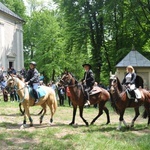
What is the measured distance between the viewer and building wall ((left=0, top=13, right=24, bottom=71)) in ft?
117

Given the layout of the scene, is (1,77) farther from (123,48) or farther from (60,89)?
(123,48)

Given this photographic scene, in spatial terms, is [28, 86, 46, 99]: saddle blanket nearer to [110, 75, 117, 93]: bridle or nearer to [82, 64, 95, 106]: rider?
[82, 64, 95, 106]: rider

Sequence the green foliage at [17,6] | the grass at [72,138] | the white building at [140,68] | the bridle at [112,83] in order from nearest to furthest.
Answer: the grass at [72,138]
the bridle at [112,83]
the white building at [140,68]
the green foliage at [17,6]

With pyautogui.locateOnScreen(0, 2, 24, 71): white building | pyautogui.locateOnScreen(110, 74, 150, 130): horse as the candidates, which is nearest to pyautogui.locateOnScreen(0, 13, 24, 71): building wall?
pyautogui.locateOnScreen(0, 2, 24, 71): white building

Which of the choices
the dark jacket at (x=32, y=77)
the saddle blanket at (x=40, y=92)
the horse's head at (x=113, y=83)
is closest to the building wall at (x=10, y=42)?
the dark jacket at (x=32, y=77)

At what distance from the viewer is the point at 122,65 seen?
2788 cm

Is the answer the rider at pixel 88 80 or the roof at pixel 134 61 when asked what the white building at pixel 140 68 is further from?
the rider at pixel 88 80

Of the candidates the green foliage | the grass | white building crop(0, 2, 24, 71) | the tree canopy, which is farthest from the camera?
the green foliage

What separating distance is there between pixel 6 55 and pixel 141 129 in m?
27.4

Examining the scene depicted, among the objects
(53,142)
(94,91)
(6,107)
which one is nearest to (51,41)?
(6,107)

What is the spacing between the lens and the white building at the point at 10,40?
117 ft

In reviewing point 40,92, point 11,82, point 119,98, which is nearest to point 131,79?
point 119,98

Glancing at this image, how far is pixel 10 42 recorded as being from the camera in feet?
124

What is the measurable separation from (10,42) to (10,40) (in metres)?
0.29
